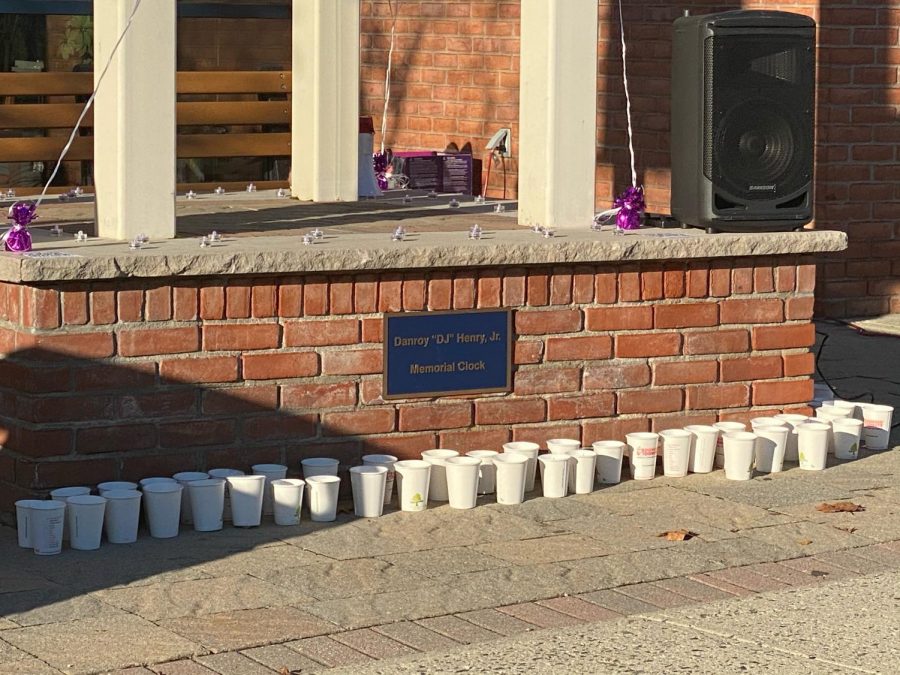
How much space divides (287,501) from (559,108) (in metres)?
2.26

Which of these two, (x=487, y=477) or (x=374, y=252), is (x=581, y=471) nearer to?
(x=487, y=477)

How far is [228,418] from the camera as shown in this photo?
6703mm

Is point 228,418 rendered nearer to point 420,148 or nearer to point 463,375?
point 463,375

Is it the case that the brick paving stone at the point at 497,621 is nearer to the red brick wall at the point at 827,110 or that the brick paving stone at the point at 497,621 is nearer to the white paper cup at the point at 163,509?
the white paper cup at the point at 163,509

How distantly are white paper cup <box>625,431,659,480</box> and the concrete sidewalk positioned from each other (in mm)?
109

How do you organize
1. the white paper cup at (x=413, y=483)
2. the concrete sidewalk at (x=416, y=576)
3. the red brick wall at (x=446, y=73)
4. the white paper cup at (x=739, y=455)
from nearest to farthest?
1. the concrete sidewalk at (x=416, y=576)
2. the white paper cup at (x=413, y=483)
3. the white paper cup at (x=739, y=455)
4. the red brick wall at (x=446, y=73)

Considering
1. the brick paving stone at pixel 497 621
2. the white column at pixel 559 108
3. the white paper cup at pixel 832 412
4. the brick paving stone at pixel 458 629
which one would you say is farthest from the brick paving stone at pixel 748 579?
the white column at pixel 559 108

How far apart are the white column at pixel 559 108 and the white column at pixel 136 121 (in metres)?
1.64

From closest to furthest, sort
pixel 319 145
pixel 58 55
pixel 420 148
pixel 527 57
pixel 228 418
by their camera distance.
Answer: pixel 228 418
pixel 527 57
pixel 319 145
pixel 58 55
pixel 420 148

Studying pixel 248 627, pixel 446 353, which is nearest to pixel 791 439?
pixel 446 353

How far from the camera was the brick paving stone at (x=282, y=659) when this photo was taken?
4.95 metres

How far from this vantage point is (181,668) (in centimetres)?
491

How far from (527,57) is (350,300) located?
1.60 meters

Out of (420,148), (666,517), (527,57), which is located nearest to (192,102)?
(420,148)
